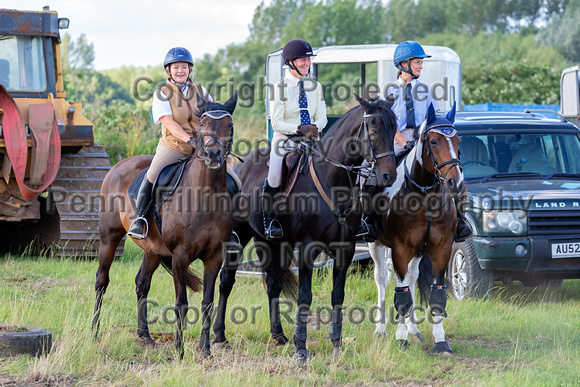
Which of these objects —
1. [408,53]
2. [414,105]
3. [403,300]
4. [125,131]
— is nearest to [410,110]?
[414,105]

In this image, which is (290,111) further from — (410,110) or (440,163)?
(440,163)

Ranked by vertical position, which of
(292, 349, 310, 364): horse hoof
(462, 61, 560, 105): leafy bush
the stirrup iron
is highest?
(462, 61, 560, 105): leafy bush

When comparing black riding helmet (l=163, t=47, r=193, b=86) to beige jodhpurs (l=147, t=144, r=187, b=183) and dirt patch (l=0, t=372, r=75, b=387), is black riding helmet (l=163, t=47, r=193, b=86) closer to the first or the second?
beige jodhpurs (l=147, t=144, r=187, b=183)

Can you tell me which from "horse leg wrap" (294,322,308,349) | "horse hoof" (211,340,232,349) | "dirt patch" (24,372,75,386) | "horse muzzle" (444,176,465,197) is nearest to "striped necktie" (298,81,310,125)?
"horse muzzle" (444,176,465,197)

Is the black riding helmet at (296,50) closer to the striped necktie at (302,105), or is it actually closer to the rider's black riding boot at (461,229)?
the striped necktie at (302,105)

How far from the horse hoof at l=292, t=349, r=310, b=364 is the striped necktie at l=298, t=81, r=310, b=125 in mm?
2082

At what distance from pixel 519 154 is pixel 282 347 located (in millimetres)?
4313

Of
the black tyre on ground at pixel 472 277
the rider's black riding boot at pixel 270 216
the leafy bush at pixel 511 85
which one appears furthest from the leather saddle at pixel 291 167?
the leafy bush at pixel 511 85

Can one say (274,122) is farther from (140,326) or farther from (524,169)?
(524,169)

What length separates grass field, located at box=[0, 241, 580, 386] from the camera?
17.7ft

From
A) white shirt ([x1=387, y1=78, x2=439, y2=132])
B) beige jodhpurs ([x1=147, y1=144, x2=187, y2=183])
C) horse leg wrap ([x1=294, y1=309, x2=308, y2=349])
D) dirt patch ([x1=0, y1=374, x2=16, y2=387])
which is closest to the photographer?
dirt patch ([x1=0, y1=374, x2=16, y2=387])

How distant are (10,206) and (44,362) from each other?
213 inches

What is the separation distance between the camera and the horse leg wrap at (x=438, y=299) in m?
6.45

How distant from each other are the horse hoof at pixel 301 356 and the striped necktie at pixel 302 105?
82.0 inches
